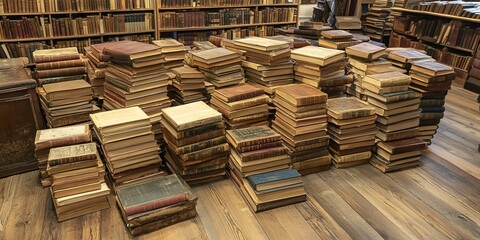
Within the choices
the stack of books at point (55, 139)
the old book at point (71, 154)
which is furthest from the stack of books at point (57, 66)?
the old book at point (71, 154)

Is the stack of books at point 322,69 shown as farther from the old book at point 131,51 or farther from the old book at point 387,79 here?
the old book at point 131,51

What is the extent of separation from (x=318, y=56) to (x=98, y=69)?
5.85 feet

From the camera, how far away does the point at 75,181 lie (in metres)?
2.22

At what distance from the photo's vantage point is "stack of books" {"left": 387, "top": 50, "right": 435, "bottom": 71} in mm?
3150

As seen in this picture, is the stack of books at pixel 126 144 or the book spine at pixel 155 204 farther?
the stack of books at pixel 126 144

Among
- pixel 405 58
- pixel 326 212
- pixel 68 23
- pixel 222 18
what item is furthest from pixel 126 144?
pixel 222 18

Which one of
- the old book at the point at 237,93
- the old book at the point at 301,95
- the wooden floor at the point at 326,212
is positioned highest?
the old book at the point at 301,95

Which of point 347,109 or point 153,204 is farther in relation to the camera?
point 347,109

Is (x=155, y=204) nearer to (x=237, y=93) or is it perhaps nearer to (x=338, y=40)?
(x=237, y=93)

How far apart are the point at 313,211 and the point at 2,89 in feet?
7.44

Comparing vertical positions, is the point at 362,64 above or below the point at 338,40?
below

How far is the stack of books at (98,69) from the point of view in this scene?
2.97m

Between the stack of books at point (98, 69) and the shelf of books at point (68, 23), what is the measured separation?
1672 mm

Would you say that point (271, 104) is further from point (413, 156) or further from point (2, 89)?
point (2, 89)
